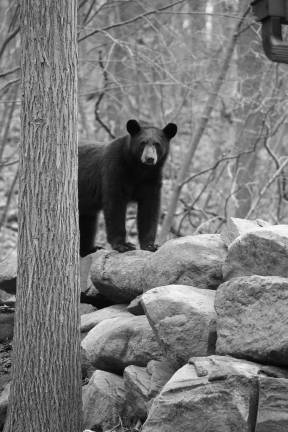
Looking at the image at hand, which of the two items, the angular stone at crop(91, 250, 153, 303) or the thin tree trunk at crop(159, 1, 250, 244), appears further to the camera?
the thin tree trunk at crop(159, 1, 250, 244)

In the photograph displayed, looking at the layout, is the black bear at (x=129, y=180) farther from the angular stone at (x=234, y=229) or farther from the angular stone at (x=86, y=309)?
the angular stone at (x=234, y=229)

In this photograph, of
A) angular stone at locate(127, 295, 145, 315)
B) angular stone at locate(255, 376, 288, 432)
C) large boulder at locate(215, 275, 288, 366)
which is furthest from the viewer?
angular stone at locate(127, 295, 145, 315)

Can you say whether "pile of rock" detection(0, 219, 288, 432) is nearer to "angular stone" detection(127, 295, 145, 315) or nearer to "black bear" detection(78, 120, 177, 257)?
"angular stone" detection(127, 295, 145, 315)

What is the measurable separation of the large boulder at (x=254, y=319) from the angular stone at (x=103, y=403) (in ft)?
3.82

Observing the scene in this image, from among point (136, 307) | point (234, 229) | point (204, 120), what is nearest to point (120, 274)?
point (136, 307)

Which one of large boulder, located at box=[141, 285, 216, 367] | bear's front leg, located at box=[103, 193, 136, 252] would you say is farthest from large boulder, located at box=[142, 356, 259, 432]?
bear's front leg, located at box=[103, 193, 136, 252]

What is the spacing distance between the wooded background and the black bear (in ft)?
6.31

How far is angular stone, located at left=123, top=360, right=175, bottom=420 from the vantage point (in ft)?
16.4

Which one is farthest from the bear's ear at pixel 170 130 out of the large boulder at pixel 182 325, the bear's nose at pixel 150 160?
the large boulder at pixel 182 325

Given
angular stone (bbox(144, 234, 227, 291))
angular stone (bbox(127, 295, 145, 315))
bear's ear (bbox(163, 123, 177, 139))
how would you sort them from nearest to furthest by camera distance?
angular stone (bbox(144, 234, 227, 291)) → angular stone (bbox(127, 295, 145, 315)) → bear's ear (bbox(163, 123, 177, 139))

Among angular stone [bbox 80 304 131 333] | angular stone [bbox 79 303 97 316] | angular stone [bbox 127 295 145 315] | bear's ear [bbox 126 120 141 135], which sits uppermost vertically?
bear's ear [bbox 126 120 141 135]

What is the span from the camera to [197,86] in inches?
488

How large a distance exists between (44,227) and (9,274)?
271 cm

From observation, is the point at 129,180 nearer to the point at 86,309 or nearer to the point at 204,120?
the point at 86,309
